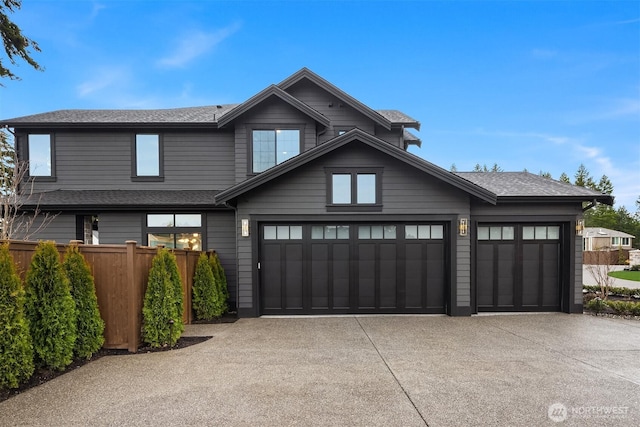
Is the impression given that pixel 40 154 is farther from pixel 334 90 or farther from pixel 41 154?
pixel 334 90

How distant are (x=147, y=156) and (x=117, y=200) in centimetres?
172

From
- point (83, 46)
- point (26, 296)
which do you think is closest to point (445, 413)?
point (26, 296)

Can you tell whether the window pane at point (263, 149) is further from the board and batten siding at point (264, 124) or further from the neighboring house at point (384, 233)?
the neighboring house at point (384, 233)

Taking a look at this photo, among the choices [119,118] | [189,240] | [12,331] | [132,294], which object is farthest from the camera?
[119,118]

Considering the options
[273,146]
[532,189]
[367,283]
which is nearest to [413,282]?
[367,283]

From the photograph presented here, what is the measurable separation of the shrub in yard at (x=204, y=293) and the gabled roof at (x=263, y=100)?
3997mm

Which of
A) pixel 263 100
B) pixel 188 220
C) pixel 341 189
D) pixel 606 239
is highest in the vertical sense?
pixel 263 100

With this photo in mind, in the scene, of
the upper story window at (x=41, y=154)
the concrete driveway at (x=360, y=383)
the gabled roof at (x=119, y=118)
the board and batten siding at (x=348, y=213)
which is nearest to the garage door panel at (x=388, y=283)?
the board and batten siding at (x=348, y=213)

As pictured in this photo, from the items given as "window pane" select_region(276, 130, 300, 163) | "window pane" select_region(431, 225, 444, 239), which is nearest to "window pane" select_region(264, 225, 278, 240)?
"window pane" select_region(276, 130, 300, 163)

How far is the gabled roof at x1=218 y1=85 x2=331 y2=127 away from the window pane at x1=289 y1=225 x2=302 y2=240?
3426 mm

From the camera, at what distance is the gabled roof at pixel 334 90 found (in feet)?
33.5

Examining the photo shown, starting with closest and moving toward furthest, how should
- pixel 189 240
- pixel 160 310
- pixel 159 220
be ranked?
pixel 160 310 → pixel 159 220 → pixel 189 240

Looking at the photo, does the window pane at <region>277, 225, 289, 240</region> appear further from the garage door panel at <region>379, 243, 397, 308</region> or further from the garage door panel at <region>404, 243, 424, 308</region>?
the garage door panel at <region>404, 243, 424, 308</region>

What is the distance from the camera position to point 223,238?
9.54 metres
